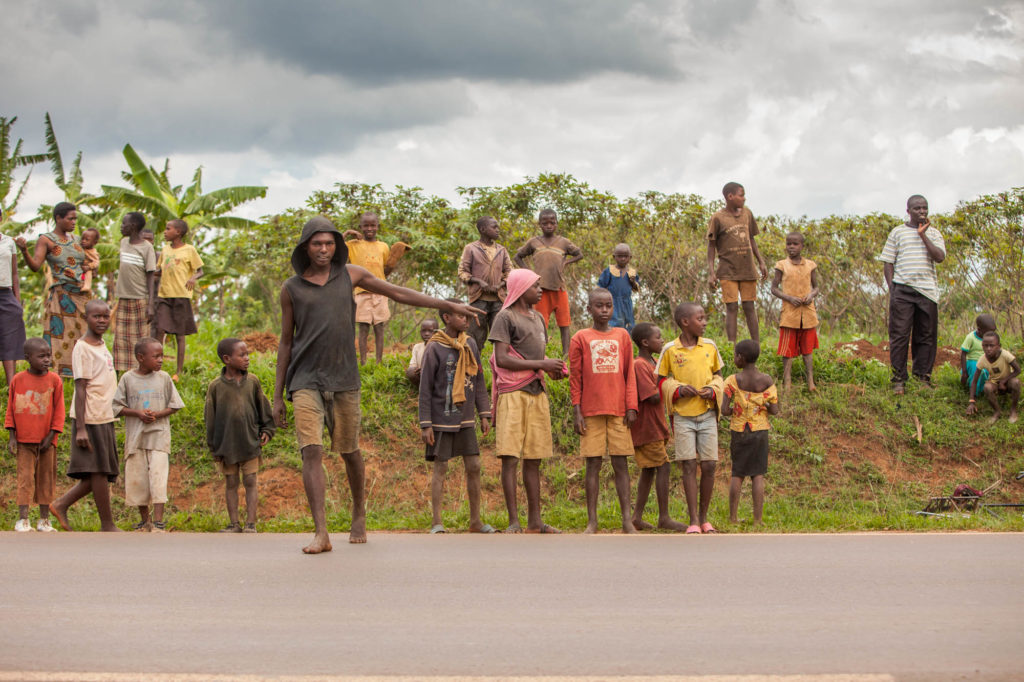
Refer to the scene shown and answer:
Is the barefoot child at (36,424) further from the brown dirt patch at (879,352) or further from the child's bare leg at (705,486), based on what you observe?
the brown dirt patch at (879,352)

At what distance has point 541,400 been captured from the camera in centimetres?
880

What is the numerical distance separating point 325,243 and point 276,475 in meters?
5.26

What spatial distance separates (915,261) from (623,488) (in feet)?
20.7

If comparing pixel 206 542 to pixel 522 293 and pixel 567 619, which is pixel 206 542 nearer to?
pixel 522 293

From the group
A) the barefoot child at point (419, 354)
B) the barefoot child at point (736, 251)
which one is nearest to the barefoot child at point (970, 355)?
the barefoot child at point (736, 251)

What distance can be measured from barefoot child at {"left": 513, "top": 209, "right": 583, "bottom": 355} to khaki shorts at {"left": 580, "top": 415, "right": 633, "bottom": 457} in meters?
4.60

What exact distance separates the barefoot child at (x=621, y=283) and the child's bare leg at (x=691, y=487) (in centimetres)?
458

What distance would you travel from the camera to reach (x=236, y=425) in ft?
30.6

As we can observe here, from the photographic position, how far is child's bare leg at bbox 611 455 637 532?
27.9 ft

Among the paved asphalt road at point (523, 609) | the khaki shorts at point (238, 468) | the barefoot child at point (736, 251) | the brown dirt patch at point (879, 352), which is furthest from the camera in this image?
the brown dirt patch at point (879, 352)

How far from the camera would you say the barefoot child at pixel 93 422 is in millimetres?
9219

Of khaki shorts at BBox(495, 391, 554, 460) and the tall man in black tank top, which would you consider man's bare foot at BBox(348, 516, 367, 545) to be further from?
khaki shorts at BBox(495, 391, 554, 460)

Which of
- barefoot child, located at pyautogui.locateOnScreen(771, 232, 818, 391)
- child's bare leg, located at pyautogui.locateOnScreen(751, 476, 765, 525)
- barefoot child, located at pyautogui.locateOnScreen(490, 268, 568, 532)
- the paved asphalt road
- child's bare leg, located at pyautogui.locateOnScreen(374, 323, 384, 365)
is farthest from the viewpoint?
child's bare leg, located at pyautogui.locateOnScreen(374, 323, 384, 365)

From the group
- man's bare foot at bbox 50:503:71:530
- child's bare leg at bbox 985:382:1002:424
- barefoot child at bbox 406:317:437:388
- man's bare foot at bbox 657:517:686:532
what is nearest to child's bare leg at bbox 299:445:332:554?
man's bare foot at bbox 657:517:686:532
